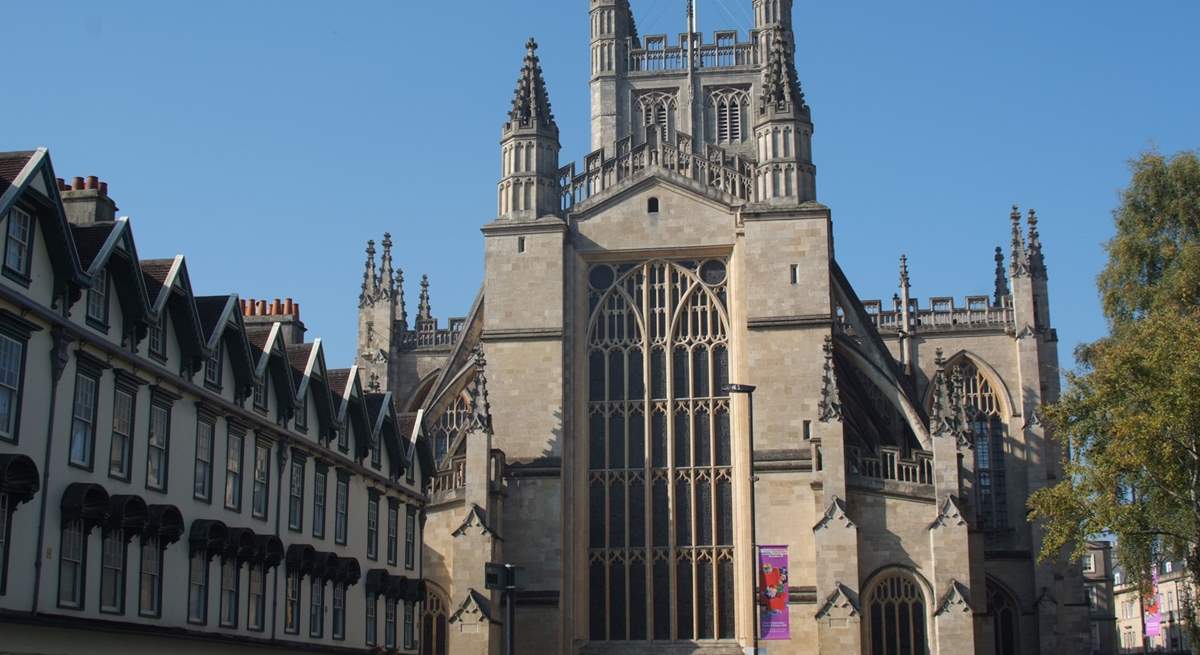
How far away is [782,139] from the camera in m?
45.9

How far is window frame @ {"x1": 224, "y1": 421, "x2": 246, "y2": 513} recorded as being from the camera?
27.8m

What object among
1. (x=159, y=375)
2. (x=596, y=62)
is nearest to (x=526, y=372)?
(x=159, y=375)

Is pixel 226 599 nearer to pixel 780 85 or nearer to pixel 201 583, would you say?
pixel 201 583

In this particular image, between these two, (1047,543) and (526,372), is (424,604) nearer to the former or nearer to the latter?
(526,372)

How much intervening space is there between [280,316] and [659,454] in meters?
13.0

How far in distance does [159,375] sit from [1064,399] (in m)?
18.9

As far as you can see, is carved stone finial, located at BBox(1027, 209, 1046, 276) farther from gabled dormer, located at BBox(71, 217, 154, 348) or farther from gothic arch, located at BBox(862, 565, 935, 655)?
gabled dormer, located at BBox(71, 217, 154, 348)

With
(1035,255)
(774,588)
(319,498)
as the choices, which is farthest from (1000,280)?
(319,498)

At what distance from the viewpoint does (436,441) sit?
49.0m

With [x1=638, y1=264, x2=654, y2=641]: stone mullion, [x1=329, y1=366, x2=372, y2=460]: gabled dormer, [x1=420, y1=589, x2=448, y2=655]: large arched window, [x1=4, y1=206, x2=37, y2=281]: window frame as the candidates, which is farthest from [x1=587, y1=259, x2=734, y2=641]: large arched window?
[x1=4, y1=206, x2=37, y2=281]: window frame

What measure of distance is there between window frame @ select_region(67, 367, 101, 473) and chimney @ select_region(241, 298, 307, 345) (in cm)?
1284

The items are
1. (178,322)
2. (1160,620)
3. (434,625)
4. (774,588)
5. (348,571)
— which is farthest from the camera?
(1160,620)

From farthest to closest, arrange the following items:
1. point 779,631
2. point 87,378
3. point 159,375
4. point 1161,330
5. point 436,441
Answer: point 436,441, point 779,631, point 1161,330, point 159,375, point 87,378

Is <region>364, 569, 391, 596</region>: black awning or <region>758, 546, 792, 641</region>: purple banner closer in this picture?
<region>364, 569, 391, 596</region>: black awning
